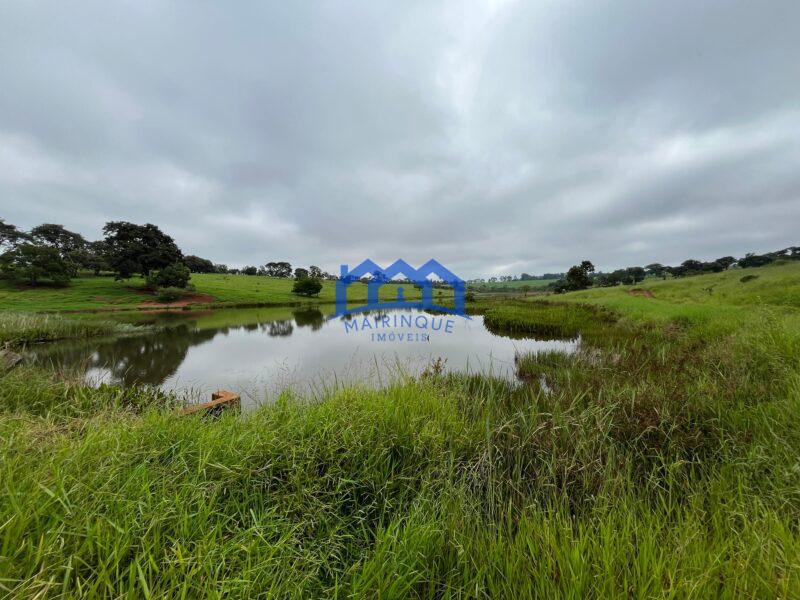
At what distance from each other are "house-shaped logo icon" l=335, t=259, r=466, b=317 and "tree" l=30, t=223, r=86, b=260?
44.8m

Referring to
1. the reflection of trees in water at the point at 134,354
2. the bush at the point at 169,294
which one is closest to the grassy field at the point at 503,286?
the bush at the point at 169,294

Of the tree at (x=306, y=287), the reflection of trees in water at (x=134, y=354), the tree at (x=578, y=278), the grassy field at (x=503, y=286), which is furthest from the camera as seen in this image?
the grassy field at (x=503, y=286)

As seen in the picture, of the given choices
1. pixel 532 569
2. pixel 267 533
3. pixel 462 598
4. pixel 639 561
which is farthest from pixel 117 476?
pixel 639 561

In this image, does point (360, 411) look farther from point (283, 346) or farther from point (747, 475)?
point (283, 346)

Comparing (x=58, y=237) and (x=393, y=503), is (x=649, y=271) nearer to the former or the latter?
(x=393, y=503)

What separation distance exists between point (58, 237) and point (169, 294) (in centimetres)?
3739

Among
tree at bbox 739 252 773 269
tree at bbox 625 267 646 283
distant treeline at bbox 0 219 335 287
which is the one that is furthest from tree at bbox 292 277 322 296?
tree at bbox 625 267 646 283

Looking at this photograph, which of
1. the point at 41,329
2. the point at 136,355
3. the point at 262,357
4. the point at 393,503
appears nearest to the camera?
the point at 393,503

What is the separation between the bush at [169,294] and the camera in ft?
92.8

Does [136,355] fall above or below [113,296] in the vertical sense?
below

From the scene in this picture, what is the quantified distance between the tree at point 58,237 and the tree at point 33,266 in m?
14.9

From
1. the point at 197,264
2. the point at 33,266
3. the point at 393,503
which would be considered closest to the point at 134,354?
the point at 393,503

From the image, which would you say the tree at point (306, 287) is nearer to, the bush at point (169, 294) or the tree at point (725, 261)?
the bush at point (169, 294)

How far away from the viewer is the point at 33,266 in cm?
2878
